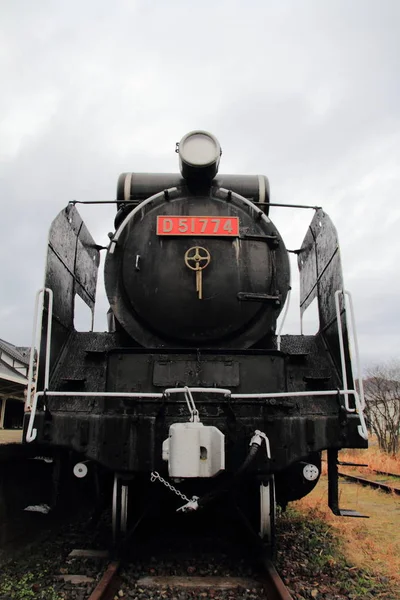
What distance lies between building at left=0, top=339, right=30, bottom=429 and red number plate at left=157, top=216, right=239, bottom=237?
18.6ft

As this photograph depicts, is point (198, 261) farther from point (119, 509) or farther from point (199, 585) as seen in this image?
point (199, 585)

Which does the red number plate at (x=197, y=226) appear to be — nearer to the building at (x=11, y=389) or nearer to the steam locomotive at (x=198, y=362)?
the steam locomotive at (x=198, y=362)

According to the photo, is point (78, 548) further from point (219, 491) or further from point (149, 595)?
point (219, 491)

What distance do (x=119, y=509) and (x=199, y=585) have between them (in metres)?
0.76

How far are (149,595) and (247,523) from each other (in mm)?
1288

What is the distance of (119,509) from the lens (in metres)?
3.59

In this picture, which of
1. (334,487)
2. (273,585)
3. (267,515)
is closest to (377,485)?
(334,487)

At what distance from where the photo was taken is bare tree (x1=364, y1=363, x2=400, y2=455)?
19.8m

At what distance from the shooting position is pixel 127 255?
435cm

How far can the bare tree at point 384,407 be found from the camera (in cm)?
1976

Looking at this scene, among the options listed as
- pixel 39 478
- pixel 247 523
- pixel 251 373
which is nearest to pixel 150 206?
pixel 251 373

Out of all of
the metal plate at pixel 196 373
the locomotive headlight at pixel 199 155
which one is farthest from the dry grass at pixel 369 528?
the locomotive headlight at pixel 199 155

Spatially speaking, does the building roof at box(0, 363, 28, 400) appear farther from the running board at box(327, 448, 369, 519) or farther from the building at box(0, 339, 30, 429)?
the running board at box(327, 448, 369, 519)

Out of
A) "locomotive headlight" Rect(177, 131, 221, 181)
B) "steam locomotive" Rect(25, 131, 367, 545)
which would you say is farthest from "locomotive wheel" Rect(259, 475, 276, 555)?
"locomotive headlight" Rect(177, 131, 221, 181)
